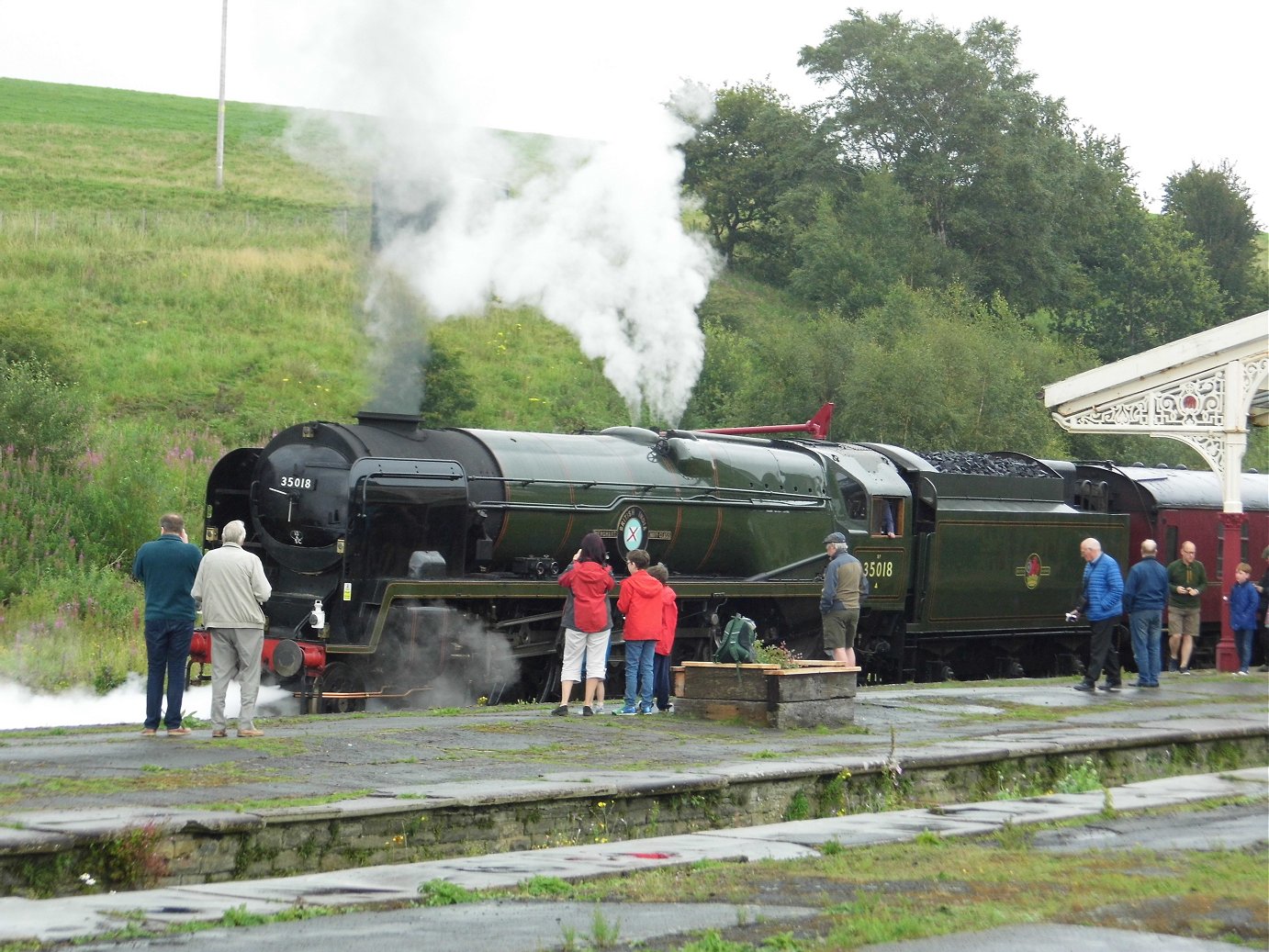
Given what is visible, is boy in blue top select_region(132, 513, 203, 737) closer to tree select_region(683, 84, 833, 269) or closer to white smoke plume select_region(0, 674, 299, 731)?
white smoke plume select_region(0, 674, 299, 731)

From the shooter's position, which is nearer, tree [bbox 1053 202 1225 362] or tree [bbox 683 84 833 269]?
Result: tree [bbox 683 84 833 269]

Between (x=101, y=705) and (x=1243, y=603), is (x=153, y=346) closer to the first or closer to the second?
(x=101, y=705)

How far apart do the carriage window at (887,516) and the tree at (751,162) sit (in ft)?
97.0

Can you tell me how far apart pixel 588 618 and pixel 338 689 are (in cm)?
237

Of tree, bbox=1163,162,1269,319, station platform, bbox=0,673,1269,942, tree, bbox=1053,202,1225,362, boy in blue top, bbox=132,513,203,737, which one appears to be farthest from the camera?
tree, bbox=1163,162,1269,319

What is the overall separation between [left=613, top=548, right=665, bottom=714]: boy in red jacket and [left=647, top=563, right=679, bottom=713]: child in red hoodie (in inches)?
4.2

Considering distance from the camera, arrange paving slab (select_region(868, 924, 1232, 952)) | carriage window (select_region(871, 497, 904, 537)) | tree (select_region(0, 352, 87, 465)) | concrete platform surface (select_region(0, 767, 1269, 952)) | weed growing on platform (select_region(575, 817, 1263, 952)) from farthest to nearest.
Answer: tree (select_region(0, 352, 87, 465)) → carriage window (select_region(871, 497, 904, 537)) → weed growing on platform (select_region(575, 817, 1263, 952)) → concrete platform surface (select_region(0, 767, 1269, 952)) → paving slab (select_region(868, 924, 1232, 952))

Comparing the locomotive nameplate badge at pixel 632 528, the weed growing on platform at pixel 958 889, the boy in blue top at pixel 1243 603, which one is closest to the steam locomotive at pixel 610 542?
the locomotive nameplate badge at pixel 632 528

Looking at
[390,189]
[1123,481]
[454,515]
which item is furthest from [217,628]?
[1123,481]

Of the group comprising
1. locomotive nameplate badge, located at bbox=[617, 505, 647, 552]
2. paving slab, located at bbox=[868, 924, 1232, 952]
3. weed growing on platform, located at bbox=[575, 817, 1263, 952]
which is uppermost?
locomotive nameplate badge, located at bbox=[617, 505, 647, 552]

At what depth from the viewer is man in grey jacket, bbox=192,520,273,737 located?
35.3ft

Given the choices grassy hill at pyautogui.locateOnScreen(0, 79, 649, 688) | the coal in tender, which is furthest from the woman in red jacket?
the coal in tender

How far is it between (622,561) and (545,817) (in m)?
8.05

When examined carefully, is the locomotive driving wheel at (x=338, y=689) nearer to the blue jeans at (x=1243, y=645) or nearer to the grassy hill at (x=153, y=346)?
the grassy hill at (x=153, y=346)
